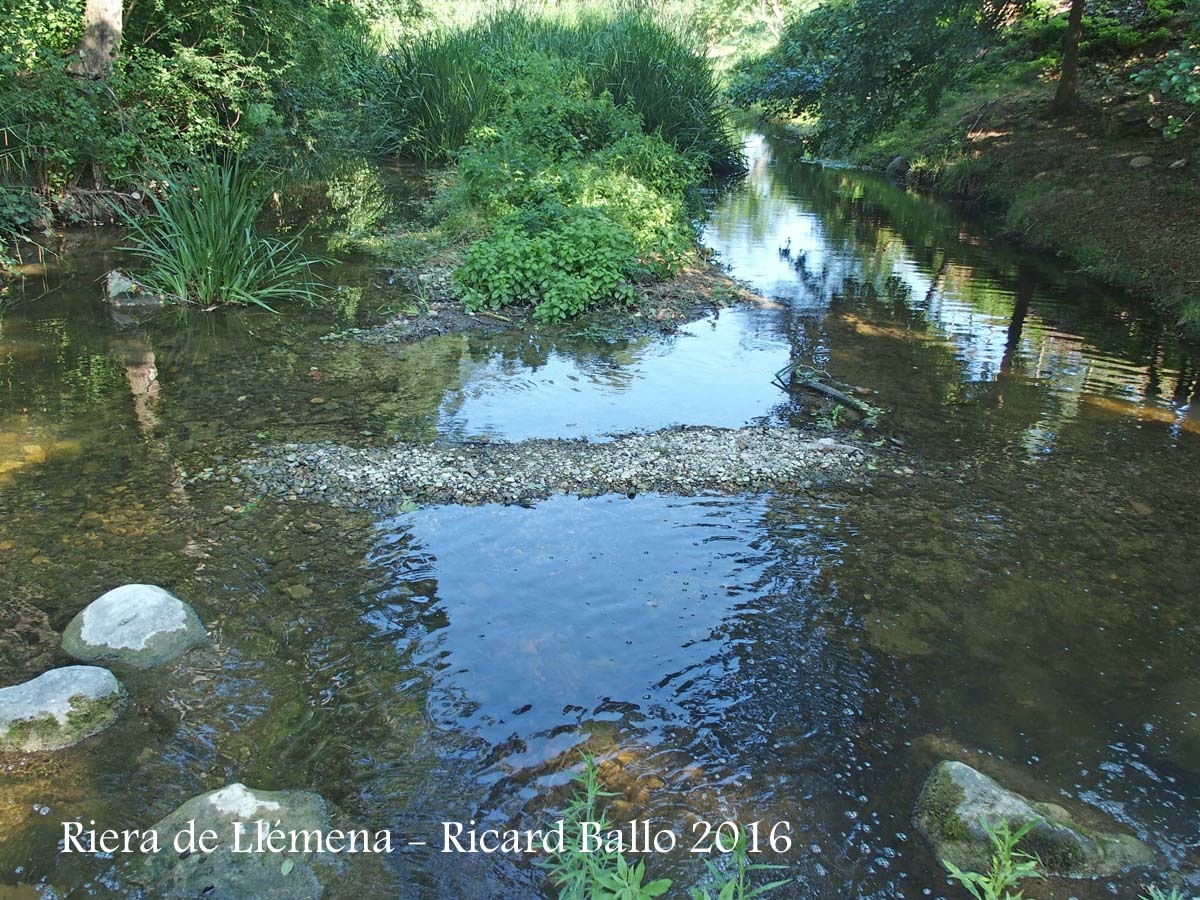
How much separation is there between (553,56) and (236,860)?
1626cm

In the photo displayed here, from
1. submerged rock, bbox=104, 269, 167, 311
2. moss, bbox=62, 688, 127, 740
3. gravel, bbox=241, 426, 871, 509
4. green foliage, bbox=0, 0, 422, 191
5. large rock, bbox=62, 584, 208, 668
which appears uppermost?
green foliage, bbox=0, 0, 422, 191

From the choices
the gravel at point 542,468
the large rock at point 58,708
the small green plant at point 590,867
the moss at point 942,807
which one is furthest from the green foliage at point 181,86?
the moss at point 942,807

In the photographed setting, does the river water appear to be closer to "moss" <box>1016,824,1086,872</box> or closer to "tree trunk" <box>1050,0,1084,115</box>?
A: "moss" <box>1016,824,1086,872</box>

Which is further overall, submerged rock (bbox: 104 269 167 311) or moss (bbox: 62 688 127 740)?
submerged rock (bbox: 104 269 167 311)

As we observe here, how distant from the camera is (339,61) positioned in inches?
573

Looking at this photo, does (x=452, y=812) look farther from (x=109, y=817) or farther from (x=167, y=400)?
(x=167, y=400)

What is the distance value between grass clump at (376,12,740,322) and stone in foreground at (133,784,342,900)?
618 centimetres

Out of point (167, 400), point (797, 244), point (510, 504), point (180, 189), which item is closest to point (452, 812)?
point (510, 504)

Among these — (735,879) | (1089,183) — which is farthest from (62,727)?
(1089,183)

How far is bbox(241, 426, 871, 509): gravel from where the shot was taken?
→ 16.6ft

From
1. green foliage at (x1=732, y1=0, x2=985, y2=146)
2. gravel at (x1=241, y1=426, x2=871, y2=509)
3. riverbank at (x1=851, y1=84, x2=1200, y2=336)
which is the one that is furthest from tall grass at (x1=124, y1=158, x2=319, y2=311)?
riverbank at (x1=851, y1=84, x2=1200, y2=336)

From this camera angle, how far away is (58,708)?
10.3 feet

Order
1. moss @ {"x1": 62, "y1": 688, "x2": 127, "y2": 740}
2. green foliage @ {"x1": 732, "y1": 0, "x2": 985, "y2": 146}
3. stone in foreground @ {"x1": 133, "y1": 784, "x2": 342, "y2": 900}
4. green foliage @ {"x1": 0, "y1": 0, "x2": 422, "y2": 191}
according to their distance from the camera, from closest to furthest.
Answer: stone in foreground @ {"x1": 133, "y1": 784, "x2": 342, "y2": 900} → moss @ {"x1": 62, "y1": 688, "x2": 127, "y2": 740} → green foliage @ {"x1": 0, "y1": 0, "x2": 422, "y2": 191} → green foliage @ {"x1": 732, "y1": 0, "x2": 985, "y2": 146}

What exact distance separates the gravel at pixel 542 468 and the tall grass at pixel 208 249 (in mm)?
3671
